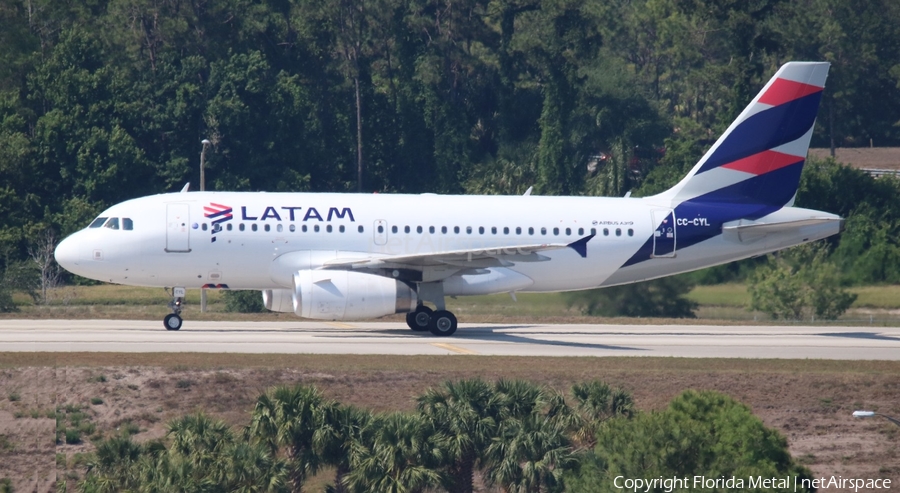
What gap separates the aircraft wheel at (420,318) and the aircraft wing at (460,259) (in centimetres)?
224

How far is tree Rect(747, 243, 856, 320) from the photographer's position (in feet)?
149

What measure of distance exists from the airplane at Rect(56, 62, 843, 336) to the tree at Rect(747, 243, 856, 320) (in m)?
9.78

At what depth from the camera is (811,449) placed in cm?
2661

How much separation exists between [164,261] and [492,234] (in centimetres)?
900

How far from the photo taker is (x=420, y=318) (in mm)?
35094

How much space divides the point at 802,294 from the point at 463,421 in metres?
25.2

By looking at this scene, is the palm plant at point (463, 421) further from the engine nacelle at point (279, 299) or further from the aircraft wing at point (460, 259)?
the engine nacelle at point (279, 299)

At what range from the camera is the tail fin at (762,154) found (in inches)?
1432

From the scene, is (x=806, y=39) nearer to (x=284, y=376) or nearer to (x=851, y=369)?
(x=851, y=369)

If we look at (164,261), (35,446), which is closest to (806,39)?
(164,261)

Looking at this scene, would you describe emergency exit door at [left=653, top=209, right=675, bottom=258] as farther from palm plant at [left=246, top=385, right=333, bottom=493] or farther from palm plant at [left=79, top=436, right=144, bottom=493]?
palm plant at [left=79, top=436, right=144, bottom=493]

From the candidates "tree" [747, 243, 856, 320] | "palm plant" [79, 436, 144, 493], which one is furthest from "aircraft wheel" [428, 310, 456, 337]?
"tree" [747, 243, 856, 320]

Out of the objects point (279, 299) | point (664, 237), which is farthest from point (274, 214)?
point (664, 237)

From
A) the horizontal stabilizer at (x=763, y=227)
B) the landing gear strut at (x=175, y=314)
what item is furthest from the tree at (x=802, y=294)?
the landing gear strut at (x=175, y=314)
